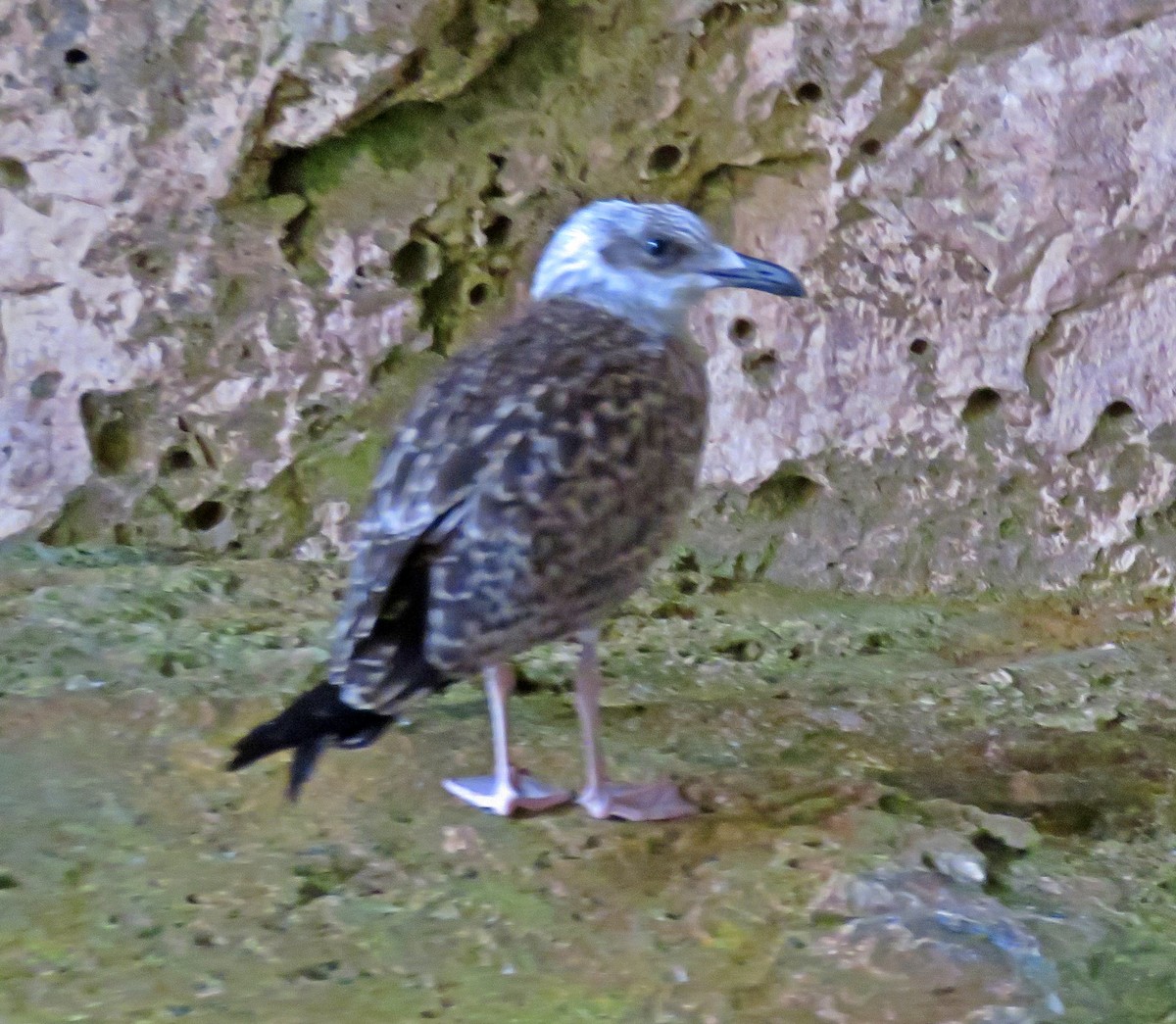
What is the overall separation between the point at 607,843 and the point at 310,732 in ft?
1.56

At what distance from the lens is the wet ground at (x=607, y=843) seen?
169 cm

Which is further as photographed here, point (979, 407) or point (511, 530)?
point (979, 407)

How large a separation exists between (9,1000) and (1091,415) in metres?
2.56

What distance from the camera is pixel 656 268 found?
2328 mm

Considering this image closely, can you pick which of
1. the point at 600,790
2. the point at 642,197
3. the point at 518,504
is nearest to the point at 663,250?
the point at 518,504

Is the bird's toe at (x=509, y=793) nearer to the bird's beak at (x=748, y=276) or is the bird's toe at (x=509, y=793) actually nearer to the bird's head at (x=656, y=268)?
the bird's head at (x=656, y=268)

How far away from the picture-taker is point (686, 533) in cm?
345

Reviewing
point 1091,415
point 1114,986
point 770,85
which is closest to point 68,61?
point 770,85

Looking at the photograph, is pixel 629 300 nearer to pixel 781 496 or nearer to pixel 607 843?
pixel 607 843

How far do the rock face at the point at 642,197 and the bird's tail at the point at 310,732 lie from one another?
1.48 meters

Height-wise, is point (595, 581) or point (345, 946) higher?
point (595, 581)

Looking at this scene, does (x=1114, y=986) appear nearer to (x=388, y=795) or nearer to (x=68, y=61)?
(x=388, y=795)

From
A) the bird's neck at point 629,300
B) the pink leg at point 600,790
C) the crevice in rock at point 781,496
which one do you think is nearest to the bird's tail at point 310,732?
the pink leg at point 600,790

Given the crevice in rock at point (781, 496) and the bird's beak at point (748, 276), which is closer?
the bird's beak at point (748, 276)
